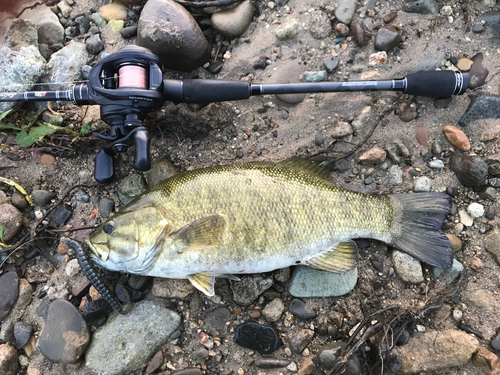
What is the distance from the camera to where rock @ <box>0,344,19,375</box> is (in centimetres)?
295

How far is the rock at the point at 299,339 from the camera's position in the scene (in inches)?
116

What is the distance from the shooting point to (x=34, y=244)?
10.6ft

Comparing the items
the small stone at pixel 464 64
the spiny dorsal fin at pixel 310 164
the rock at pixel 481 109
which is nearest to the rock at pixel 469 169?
the rock at pixel 481 109

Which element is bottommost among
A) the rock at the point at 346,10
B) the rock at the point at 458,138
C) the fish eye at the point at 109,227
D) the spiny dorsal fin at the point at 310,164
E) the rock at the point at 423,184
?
the fish eye at the point at 109,227

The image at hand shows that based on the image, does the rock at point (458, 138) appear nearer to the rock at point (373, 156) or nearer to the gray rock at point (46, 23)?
the rock at point (373, 156)

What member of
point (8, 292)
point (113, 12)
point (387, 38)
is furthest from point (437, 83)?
point (8, 292)

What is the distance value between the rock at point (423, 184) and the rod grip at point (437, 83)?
81 centimetres

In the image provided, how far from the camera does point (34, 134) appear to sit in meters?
3.32

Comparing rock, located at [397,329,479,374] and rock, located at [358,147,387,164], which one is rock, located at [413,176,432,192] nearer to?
Result: rock, located at [358,147,387,164]

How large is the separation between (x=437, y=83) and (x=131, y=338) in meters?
3.68

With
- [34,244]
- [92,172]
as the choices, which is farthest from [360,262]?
[34,244]

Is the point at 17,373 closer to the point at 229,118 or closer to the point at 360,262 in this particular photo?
the point at 229,118

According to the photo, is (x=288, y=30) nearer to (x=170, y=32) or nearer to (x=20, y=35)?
(x=170, y=32)

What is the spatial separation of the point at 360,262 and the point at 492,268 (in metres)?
1.17
